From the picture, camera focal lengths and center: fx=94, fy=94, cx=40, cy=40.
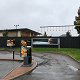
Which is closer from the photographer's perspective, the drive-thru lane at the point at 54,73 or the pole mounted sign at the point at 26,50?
the drive-thru lane at the point at 54,73

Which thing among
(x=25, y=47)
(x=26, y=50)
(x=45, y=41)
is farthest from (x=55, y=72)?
(x=45, y=41)

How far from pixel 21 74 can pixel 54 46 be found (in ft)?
70.0

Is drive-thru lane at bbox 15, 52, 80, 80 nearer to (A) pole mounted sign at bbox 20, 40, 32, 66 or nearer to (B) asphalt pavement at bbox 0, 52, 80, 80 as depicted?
(B) asphalt pavement at bbox 0, 52, 80, 80

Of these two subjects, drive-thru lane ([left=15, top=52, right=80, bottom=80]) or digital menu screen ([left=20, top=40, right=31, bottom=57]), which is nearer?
drive-thru lane ([left=15, top=52, right=80, bottom=80])

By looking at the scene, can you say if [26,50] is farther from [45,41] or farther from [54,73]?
[45,41]

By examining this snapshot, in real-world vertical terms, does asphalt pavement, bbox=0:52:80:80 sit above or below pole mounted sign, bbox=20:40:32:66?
below

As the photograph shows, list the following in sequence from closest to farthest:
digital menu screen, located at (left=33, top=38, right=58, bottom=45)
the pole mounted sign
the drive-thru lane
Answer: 1. the drive-thru lane
2. the pole mounted sign
3. digital menu screen, located at (left=33, top=38, right=58, bottom=45)

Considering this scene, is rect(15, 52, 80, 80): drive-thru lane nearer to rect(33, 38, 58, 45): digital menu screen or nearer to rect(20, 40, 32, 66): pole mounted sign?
rect(20, 40, 32, 66): pole mounted sign

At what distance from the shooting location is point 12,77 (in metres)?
6.33

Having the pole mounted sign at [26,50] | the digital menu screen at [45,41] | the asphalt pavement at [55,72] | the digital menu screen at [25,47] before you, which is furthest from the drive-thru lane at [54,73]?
the digital menu screen at [45,41]

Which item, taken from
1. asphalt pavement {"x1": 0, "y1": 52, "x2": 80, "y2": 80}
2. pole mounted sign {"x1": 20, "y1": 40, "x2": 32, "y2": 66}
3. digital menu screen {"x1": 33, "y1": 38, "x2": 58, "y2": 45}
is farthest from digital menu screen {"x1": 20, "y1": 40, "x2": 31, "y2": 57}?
digital menu screen {"x1": 33, "y1": 38, "x2": 58, "y2": 45}

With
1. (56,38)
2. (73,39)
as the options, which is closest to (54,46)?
(56,38)

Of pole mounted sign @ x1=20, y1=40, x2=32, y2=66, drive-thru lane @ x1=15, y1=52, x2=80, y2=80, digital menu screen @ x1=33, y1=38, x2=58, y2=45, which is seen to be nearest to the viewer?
drive-thru lane @ x1=15, y1=52, x2=80, y2=80

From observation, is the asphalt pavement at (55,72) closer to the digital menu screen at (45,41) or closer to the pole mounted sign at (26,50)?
the pole mounted sign at (26,50)
